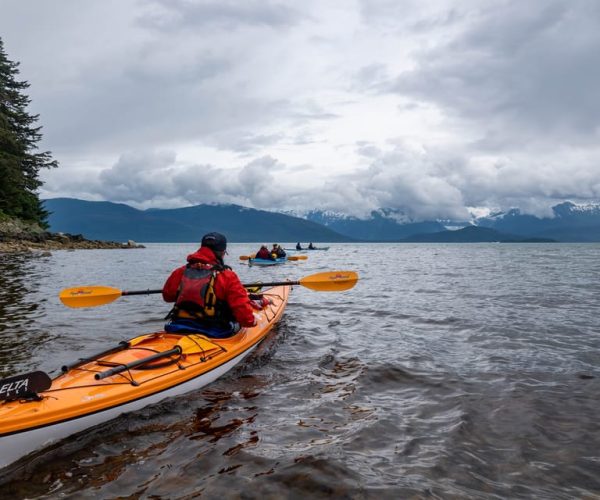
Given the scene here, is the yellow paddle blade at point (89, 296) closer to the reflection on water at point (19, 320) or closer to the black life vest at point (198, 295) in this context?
the reflection on water at point (19, 320)

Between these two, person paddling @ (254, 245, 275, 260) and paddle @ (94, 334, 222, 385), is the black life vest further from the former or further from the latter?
person paddling @ (254, 245, 275, 260)

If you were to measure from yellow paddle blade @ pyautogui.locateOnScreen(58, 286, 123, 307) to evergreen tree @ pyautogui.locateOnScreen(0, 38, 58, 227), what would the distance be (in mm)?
36148

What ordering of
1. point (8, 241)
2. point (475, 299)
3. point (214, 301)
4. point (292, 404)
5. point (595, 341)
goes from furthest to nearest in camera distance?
1. point (8, 241)
2. point (475, 299)
3. point (595, 341)
4. point (214, 301)
5. point (292, 404)

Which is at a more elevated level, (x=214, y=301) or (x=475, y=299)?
(x=214, y=301)

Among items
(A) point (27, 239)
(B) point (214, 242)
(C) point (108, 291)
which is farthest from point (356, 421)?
(A) point (27, 239)

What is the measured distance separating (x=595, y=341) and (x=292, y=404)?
7400 mm

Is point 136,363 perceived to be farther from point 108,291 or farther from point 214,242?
point 108,291

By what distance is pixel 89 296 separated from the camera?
9094mm

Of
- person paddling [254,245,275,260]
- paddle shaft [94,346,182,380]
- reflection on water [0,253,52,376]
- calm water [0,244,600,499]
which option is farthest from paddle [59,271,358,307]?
person paddling [254,245,275,260]

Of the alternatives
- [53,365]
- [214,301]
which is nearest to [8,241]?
[53,365]

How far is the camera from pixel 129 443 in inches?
186

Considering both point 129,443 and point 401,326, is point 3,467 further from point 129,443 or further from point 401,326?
point 401,326

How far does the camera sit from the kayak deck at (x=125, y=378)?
4.27m

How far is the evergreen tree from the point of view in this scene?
39.5 metres
